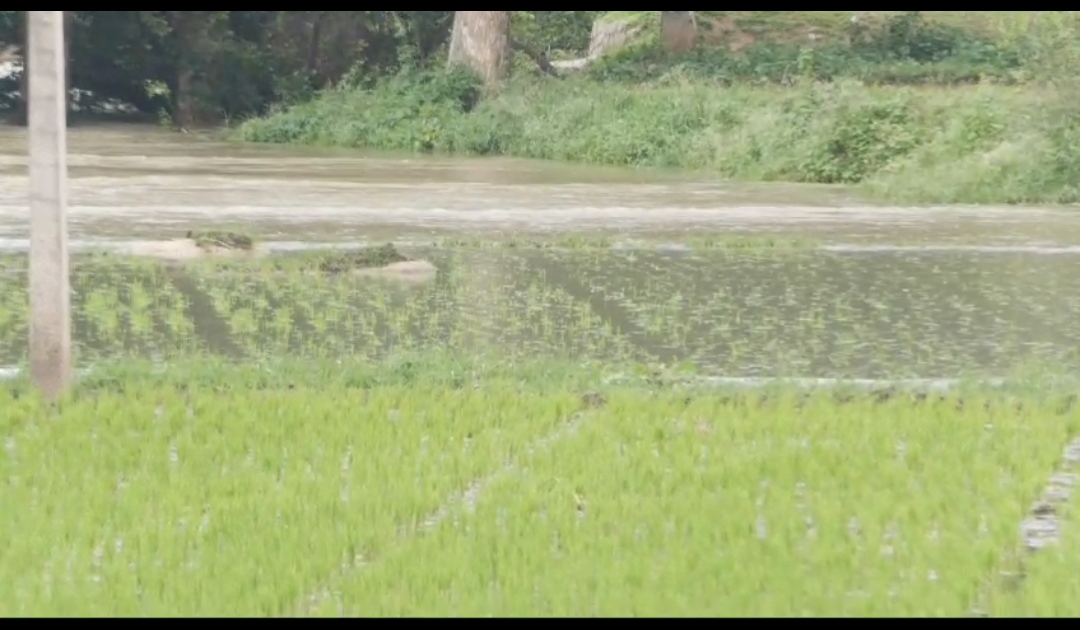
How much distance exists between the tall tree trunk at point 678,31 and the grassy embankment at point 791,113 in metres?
0.44

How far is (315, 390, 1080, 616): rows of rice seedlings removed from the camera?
5.32 metres

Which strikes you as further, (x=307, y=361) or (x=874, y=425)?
(x=307, y=361)

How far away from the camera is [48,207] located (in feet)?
27.6

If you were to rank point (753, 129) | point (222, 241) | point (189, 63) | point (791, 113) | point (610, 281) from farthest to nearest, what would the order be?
point (189, 63) → point (753, 129) → point (791, 113) → point (222, 241) → point (610, 281)

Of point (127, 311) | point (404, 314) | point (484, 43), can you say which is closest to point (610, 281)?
point (404, 314)

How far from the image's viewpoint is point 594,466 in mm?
7105

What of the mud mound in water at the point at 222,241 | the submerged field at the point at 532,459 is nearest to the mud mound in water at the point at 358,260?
the mud mound in water at the point at 222,241

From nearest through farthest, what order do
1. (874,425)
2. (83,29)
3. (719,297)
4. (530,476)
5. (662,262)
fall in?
(530,476) < (874,425) < (719,297) < (662,262) < (83,29)

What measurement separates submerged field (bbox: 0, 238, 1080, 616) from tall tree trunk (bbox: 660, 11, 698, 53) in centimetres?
2563

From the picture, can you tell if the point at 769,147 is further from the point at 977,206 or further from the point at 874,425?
the point at 874,425

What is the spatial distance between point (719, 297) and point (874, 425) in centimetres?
517

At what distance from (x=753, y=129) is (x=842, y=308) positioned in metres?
14.6

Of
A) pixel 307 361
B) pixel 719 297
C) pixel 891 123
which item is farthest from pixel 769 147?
pixel 307 361

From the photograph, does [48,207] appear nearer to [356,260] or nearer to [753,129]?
[356,260]
